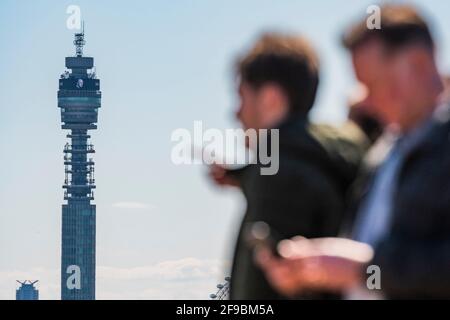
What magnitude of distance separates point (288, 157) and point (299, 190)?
0.17 meters

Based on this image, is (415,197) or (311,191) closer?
(415,197)

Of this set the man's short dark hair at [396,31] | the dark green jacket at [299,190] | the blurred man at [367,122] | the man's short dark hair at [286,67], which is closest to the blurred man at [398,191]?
the man's short dark hair at [396,31]

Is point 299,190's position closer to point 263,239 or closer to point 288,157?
point 288,157

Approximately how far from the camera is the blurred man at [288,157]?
530 centimetres

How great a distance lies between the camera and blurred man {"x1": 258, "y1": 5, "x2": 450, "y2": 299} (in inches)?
170

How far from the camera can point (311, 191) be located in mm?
5320

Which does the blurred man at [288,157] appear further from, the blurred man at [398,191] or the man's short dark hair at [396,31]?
the man's short dark hair at [396,31]

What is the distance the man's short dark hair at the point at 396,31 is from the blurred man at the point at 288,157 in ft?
2.01

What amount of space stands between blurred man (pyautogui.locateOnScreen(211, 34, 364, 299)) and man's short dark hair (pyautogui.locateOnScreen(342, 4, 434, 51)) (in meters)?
0.61

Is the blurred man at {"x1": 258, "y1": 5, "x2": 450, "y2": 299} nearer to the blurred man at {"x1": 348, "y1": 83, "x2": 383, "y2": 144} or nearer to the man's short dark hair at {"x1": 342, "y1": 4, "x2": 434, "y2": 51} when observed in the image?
the man's short dark hair at {"x1": 342, "y1": 4, "x2": 434, "y2": 51}
